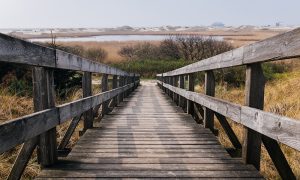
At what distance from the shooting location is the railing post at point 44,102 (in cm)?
315

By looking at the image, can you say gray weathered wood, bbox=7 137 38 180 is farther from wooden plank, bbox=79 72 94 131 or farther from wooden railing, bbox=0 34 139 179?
wooden plank, bbox=79 72 94 131

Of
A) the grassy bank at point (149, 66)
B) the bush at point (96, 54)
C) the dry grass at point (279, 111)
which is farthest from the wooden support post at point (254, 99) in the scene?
the bush at point (96, 54)

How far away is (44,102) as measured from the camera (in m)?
3.21

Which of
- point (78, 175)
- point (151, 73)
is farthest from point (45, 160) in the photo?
point (151, 73)

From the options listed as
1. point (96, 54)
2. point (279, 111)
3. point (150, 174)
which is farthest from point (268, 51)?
point (96, 54)

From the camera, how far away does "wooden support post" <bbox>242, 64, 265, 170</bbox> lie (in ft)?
10.5

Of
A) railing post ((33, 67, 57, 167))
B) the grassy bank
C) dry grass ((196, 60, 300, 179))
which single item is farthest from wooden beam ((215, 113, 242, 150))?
the grassy bank

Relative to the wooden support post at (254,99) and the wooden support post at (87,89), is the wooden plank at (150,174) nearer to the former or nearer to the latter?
the wooden support post at (254,99)

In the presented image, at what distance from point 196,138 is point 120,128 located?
1409mm

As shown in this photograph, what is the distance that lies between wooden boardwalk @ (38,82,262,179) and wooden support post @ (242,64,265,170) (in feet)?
0.45

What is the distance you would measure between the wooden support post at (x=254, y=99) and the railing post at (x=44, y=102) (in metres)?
1.80

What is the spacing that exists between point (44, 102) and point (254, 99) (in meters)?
1.86

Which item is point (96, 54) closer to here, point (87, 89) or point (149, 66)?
point (149, 66)

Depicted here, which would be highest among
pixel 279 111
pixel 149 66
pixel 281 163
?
pixel 281 163
